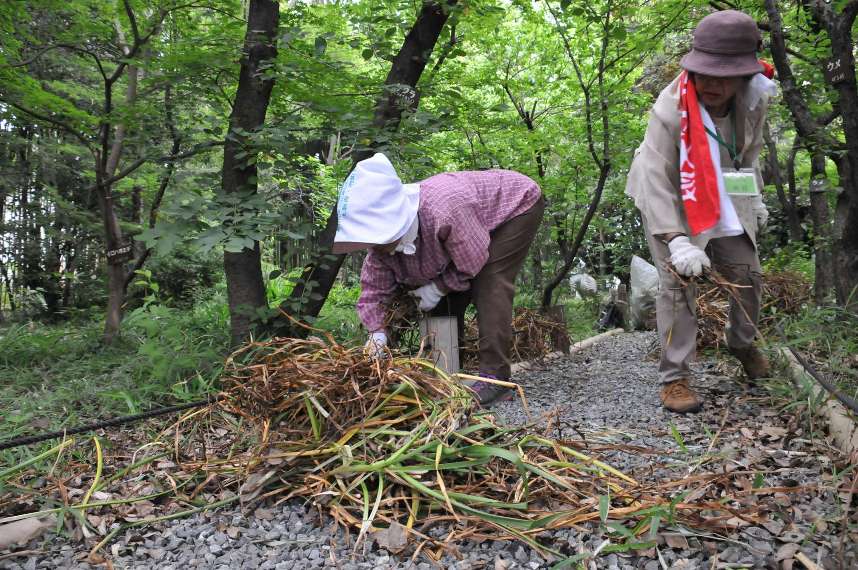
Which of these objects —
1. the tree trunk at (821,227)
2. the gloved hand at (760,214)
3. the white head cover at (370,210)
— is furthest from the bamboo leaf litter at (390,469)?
the tree trunk at (821,227)

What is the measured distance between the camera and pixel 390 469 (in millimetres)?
1641

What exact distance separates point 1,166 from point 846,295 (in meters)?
9.45

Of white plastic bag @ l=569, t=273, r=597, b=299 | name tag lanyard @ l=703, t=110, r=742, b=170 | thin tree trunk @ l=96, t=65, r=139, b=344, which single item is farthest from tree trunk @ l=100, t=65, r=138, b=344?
white plastic bag @ l=569, t=273, r=597, b=299

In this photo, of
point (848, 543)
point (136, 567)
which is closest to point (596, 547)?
point (848, 543)

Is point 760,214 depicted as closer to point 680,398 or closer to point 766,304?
point 680,398

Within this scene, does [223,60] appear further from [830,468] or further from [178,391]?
[830,468]

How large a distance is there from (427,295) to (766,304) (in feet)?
9.39

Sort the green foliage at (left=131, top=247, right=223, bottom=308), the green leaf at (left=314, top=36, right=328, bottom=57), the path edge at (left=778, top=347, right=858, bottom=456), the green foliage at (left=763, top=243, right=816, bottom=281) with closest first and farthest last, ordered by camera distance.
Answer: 1. the path edge at (left=778, top=347, right=858, bottom=456)
2. the green leaf at (left=314, top=36, right=328, bottom=57)
3. the green foliage at (left=763, top=243, right=816, bottom=281)
4. the green foliage at (left=131, top=247, right=223, bottom=308)

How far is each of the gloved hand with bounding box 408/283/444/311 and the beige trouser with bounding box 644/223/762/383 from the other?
1.05m

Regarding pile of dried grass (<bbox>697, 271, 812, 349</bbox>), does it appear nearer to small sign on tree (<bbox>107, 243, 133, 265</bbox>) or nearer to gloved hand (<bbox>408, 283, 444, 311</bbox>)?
gloved hand (<bbox>408, 283, 444, 311</bbox>)

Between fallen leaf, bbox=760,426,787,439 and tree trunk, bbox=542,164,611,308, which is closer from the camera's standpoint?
fallen leaf, bbox=760,426,787,439

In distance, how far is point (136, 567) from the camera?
143cm

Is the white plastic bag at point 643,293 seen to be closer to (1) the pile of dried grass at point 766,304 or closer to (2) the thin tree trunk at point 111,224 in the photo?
(1) the pile of dried grass at point 766,304

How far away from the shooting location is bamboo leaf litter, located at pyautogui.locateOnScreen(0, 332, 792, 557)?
1.52 m
